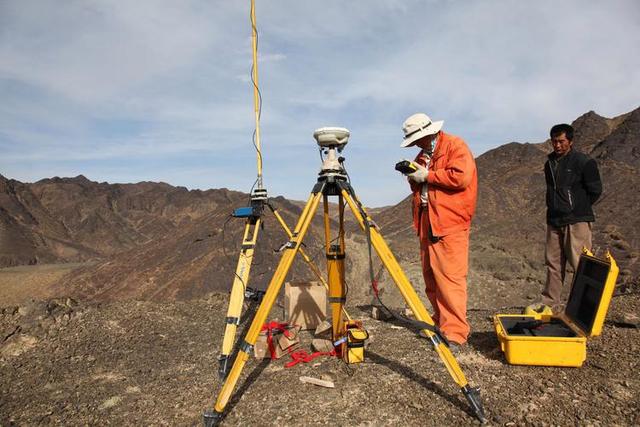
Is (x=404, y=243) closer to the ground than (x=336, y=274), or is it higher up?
closer to the ground

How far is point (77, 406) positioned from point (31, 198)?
30.0m

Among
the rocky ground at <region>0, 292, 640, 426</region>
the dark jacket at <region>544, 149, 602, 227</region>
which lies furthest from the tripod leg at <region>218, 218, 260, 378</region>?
the dark jacket at <region>544, 149, 602, 227</region>

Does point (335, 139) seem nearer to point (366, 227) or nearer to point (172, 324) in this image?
point (366, 227)

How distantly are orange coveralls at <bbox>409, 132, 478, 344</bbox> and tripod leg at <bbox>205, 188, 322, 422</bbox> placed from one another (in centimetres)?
116

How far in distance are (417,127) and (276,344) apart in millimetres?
2323

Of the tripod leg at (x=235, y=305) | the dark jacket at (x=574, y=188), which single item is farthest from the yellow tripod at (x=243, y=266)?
the dark jacket at (x=574, y=188)

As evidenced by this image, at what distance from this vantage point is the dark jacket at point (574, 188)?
4246mm

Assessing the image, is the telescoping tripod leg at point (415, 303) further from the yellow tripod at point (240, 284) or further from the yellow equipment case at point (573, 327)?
the yellow equipment case at point (573, 327)

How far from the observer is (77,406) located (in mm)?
3188

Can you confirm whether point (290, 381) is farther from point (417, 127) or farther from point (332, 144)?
point (417, 127)

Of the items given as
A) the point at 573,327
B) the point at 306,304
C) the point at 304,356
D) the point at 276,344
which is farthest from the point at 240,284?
the point at 573,327

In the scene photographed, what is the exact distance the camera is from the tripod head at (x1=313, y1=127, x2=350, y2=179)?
3160 millimetres

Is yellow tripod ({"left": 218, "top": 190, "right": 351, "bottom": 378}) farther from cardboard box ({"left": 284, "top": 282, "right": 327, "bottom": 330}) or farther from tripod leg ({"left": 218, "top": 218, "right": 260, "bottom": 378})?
cardboard box ({"left": 284, "top": 282, "right": 327, "bottom": 330})

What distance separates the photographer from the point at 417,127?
3619 mm
